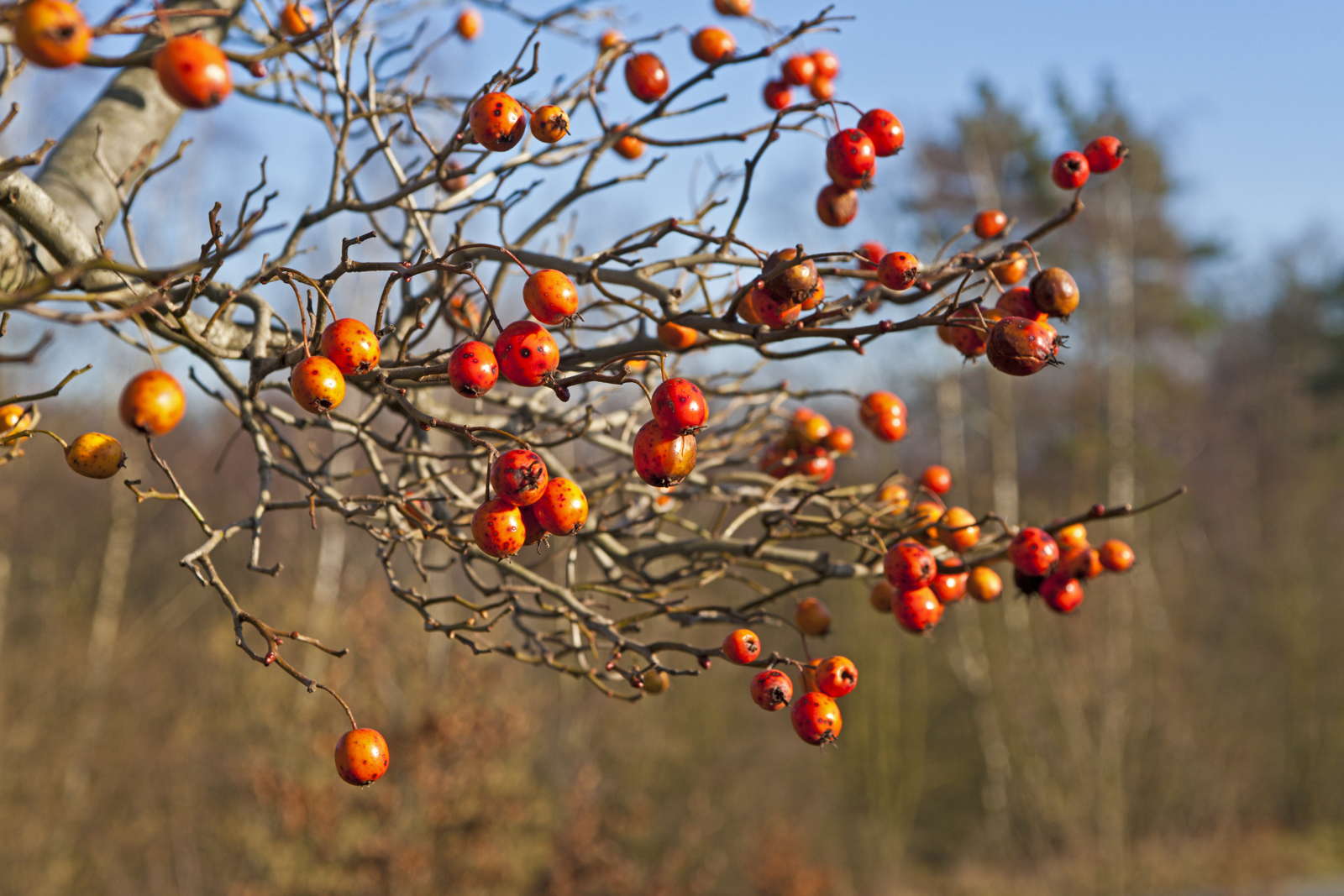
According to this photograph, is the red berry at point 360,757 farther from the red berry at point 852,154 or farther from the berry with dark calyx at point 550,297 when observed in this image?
the red berry at point 852,154

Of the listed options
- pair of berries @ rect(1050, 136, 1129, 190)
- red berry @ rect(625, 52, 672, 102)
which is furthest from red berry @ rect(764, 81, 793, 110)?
pair of berries @ rect(1050, 136, 1129, 190)

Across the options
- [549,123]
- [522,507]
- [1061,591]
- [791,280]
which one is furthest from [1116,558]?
[549,123]

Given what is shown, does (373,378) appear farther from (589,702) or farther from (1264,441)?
(1264,441)

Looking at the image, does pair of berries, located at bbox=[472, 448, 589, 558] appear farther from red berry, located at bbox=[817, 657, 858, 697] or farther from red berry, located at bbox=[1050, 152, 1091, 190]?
red berry, located at bbox=[1050, 152, 1091, 190]

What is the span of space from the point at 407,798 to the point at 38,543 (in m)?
9.94

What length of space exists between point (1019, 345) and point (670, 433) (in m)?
0.51

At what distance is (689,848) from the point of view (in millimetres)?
9578

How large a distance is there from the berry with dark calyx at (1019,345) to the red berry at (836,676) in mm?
579

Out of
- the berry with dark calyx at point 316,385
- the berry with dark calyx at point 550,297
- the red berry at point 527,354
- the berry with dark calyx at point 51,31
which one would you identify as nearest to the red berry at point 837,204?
the berry with dark calyx at point 550,297

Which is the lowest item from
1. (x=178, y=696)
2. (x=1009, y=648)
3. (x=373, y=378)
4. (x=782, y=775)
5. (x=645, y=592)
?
(x=782, y=775)

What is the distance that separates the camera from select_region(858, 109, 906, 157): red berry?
5.84ft

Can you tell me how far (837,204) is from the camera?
188cm

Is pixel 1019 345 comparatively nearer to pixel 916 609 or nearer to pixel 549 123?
pixel 916 609

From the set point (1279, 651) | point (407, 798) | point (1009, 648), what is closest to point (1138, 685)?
point (1009, 648)
